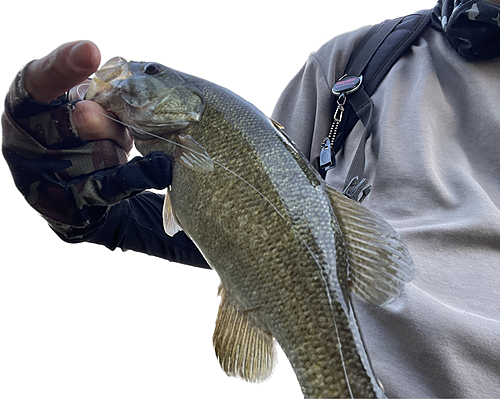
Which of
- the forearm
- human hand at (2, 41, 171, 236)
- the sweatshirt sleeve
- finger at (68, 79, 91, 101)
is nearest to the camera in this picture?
human hand at (2, 41, 171, 236)

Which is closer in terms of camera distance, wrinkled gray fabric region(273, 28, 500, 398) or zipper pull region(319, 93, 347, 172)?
wrinkled gray fabric region(273, 28, 500, 398)

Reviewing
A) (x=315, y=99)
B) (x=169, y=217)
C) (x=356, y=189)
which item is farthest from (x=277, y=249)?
(x=315, y=99)

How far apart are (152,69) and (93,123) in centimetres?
26

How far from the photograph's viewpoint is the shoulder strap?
6.13 ft

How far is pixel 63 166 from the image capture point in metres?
1.30

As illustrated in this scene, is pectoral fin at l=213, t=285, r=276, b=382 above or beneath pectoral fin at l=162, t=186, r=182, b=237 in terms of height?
beneath

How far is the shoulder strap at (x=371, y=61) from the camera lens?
6.13 feet

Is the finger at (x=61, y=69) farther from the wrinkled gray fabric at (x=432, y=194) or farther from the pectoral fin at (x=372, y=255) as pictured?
the wrinkled gray fabric at (x=432, y=194)

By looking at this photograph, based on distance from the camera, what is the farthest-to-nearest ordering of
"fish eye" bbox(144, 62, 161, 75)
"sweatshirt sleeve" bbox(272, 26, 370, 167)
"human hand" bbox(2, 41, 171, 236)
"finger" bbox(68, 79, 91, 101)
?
"sweatshirt sleeve" bbox(272, 26, 370, 167), "finger" bbox(68, 79, 91, 101), "fish eye" bbox(144, 62, 161, 75), "human hand" bbox(2, 41, 171, 236)

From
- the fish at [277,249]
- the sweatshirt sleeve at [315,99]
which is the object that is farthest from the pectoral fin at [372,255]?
the sweatshirt sleeve at [315,99]

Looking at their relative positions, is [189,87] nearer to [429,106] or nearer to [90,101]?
[90,101]

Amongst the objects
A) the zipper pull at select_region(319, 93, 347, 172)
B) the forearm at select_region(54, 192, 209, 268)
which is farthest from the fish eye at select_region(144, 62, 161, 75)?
the zipper pull at select_region(319, 93, 347, 172)

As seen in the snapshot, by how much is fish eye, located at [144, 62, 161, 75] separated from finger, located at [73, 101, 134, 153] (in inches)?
6.8

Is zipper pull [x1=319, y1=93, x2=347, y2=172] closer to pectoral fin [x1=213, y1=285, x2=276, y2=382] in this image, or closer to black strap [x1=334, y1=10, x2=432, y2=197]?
black strap [x1=334, y1=10, x2=432, y2=197]
